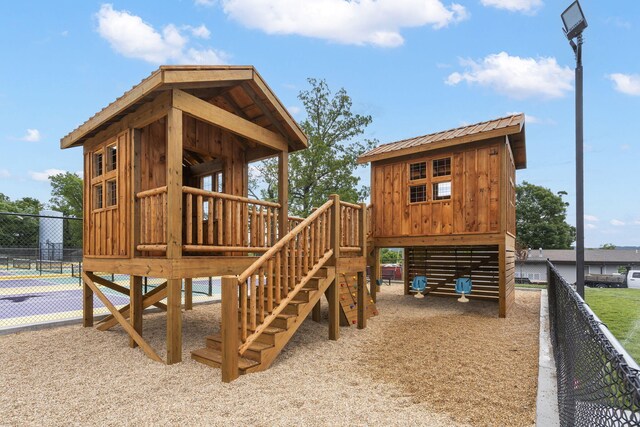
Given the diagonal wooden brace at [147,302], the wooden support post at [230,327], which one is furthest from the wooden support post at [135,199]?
the wooden support post at [230,327]

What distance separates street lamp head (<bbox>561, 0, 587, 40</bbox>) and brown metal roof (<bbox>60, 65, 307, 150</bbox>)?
5.24 metres

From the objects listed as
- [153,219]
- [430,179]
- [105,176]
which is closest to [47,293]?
[105,176]

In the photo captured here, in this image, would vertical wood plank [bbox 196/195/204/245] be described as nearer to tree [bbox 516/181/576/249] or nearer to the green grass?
the green grass

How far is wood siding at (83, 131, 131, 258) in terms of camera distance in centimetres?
648

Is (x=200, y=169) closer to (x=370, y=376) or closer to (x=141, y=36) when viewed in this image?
(x=370, y=376)

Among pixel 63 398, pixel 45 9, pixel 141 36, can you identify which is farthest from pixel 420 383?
pixel 141 36

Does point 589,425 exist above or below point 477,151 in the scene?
below

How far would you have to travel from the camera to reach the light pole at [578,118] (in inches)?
249

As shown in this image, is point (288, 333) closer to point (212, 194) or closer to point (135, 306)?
point (212, 194)

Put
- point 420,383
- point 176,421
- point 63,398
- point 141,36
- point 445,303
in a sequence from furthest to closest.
A: 1. point 141,36
2. point 445,303
3. point 420,383
4. point 63,398
5. point 176,421

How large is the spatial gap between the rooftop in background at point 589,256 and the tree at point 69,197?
48.5 m

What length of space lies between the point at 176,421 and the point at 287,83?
21.4 metres

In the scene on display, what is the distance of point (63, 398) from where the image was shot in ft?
13.6

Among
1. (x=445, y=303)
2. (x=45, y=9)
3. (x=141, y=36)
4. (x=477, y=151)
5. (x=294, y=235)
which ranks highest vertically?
(x=141, y=36)
